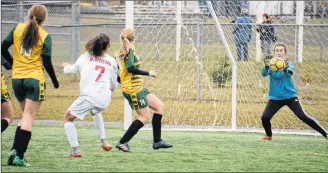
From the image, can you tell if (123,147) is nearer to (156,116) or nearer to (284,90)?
(156,116)

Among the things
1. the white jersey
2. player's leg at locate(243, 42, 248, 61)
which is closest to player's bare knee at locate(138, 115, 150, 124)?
the white jersey

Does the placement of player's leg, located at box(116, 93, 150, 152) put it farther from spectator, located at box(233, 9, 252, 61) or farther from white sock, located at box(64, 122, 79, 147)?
spectator, located at box(233, 9, 252, 61)

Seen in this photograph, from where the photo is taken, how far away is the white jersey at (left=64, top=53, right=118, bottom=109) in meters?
10.6

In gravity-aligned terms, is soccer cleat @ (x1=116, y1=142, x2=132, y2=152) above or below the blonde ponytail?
below

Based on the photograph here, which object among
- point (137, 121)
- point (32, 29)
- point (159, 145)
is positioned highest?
point (32, 29)

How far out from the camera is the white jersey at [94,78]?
34.8 feet

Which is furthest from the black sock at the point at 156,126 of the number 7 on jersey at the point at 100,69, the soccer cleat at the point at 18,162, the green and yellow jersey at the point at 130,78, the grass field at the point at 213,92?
the grass field at the point at 213,92

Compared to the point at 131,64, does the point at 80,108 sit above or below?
below

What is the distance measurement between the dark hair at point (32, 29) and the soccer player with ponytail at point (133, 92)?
6.33ft

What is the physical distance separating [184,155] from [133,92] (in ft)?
3.98

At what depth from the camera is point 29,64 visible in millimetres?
9750

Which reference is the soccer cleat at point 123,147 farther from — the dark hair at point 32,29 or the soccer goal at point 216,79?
the soccer goal at point 216,79

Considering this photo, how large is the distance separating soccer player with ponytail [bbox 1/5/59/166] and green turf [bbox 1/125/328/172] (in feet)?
1.56

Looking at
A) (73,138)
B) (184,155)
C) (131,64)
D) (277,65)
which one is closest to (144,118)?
(131,64)
